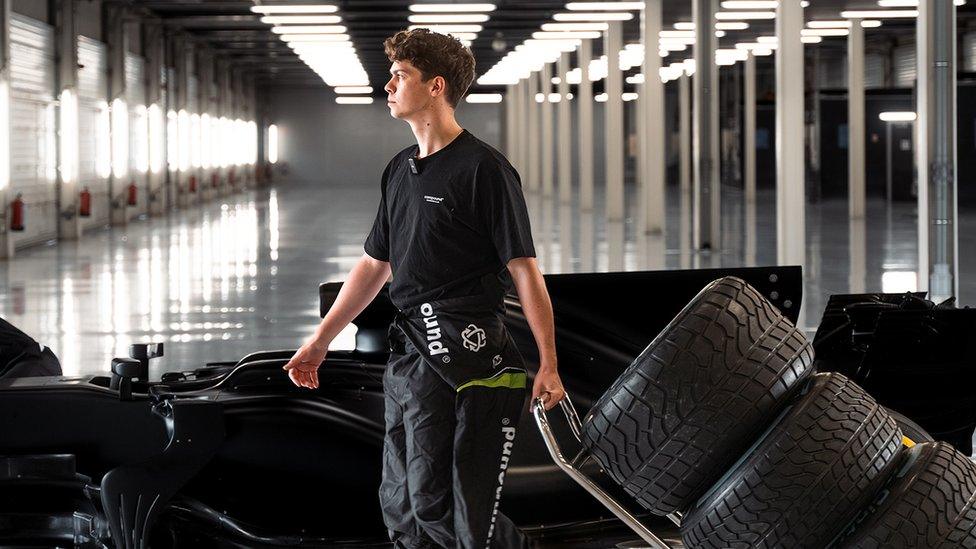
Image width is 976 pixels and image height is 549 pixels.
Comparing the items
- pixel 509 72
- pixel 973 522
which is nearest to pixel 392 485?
pixel 973 522

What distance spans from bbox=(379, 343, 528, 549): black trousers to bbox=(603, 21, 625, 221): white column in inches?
802

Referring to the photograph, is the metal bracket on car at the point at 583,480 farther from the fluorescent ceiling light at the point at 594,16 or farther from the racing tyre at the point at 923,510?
the fluorescent ceiling light at the point at 594,16

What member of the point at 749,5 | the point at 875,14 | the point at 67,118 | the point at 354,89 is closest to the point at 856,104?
the point at 875,14

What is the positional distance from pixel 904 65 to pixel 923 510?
A: 3452 cm

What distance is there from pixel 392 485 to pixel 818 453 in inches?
39.1

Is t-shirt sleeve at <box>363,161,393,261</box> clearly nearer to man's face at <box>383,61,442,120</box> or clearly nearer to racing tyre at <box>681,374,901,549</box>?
man's face at <box>383,61,442,120</box>

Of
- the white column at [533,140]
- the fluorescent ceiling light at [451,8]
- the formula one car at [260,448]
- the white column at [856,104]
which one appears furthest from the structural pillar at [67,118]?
the white column at [533,140]

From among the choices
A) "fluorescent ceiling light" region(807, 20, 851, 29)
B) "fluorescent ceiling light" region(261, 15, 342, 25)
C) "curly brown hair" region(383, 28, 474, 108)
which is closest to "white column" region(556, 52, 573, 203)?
"fluorescent ceiling light" region(807, 20, 851, 29)

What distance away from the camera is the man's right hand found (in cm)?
310

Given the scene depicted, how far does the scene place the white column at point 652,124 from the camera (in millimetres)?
19938

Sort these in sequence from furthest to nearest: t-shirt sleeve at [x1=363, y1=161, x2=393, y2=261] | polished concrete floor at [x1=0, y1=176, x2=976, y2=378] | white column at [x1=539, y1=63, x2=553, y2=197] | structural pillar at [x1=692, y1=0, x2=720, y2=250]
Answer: white column at [x1=539, y1=63, x2=553, y2=197] < structural pillar at [x1=692, y1=0, x2=720, y2=250] < polished concrete floor at [x1=0, y1=176, x2=976, y2=378] < t-shirt sleeve at [x1=363, y1=161, x2=393, y2=261]

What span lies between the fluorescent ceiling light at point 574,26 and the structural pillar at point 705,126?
22.7ft

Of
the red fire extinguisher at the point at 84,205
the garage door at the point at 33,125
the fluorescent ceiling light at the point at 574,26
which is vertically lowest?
the red fire extinguisher at the point at 84,205

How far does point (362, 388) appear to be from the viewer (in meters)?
3.60
